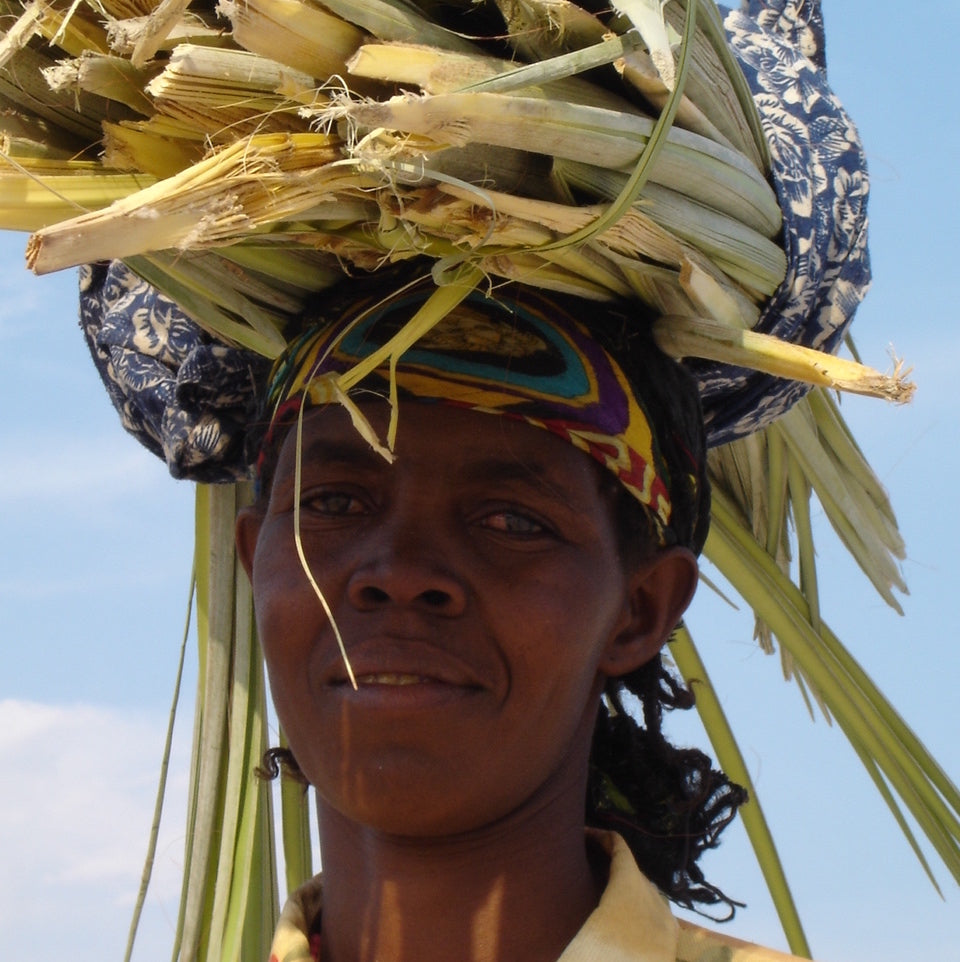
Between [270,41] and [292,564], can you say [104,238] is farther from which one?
[292,564]

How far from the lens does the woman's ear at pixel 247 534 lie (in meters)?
2.10

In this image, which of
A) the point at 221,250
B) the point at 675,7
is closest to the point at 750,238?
the point at 675,7

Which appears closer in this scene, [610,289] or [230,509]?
[610,289]

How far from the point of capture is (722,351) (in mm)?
1677

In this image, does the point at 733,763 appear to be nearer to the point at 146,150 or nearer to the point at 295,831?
the point at 295,831

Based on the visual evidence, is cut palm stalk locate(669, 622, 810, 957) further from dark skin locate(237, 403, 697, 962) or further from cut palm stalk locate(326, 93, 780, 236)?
cut palm stalk locate(326, 93, 780, 236)

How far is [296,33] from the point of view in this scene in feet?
4.19

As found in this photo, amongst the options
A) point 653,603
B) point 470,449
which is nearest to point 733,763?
point 653,603

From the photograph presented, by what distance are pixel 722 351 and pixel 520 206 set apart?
0.37 meters

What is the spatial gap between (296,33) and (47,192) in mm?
269

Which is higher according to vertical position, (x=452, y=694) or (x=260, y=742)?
(x=452, y=694)

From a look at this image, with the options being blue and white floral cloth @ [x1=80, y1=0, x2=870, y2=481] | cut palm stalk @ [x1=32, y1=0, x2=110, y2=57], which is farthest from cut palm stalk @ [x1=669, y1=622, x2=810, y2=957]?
cut palm stalk @ [x1=32, y1=0, x2=110, y2=57]

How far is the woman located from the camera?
66.1 inches

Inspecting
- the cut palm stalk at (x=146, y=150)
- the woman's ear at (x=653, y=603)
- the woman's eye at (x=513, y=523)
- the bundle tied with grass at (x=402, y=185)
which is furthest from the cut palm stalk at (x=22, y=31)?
the woman's ear at (x=653, y=603)
